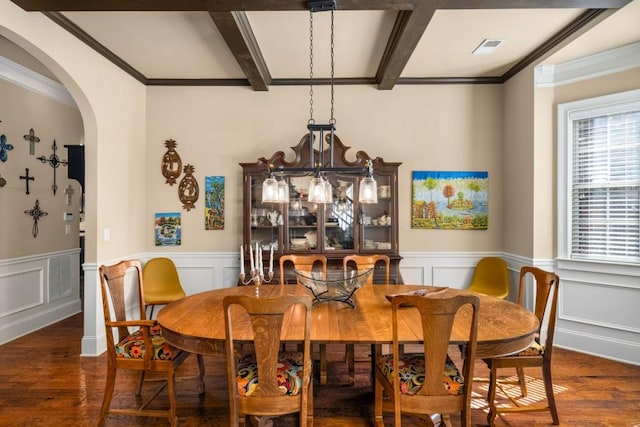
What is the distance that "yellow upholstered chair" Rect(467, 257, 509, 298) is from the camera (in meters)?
3.86

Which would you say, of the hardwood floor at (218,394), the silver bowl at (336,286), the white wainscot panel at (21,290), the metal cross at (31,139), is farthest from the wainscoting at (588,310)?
the silver bowl at (336,286)

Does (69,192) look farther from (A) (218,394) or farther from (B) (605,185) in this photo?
(B) (605,185)

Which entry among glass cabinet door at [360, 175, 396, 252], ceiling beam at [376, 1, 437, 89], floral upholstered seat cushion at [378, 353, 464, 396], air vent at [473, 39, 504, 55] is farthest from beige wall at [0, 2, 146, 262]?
air vent at [473, 39, 504, 55]

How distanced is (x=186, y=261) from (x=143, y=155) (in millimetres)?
1315

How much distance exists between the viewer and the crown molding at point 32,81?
3746 mm

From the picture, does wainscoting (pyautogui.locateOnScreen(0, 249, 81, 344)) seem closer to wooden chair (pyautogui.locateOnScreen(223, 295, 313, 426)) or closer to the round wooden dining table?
the round wooden dining table

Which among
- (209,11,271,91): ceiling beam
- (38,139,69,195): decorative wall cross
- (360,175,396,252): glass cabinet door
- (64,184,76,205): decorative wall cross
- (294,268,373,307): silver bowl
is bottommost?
(294,268,373,307): silver bowl

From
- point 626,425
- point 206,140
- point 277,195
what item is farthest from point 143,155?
point 626,425

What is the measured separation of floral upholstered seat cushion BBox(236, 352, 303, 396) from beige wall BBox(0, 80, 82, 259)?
132 inches

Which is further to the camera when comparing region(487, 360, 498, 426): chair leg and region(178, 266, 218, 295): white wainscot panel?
region(178, 266, 218, 295): white wainscot panel

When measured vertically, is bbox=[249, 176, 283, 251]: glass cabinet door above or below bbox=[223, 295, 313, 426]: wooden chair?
above

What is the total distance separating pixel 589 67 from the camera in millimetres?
3398

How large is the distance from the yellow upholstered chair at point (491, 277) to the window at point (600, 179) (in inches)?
22.9

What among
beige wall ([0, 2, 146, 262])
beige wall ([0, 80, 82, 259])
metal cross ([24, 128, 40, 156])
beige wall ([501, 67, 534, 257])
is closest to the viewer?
beige wall ([0, 2, 146, 262])
